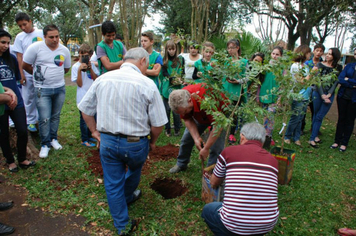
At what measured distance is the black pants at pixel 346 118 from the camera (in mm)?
5039

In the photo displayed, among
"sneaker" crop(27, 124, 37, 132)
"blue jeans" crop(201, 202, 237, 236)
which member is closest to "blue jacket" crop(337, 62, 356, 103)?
"blue jeans" crop(201, 202, 237, 236)

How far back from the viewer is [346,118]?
517cm

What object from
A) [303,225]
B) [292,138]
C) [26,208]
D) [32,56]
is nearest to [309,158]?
[292,138]

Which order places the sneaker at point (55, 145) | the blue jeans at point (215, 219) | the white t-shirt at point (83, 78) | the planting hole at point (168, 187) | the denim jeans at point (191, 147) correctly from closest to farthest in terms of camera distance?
the blue jeans at point (215, 219)
the denim jeans at point (191, 147)
the planting hole at point (168, 187)
the sneaker at point (55, 145)
the white t-shirt at point (83, 78)

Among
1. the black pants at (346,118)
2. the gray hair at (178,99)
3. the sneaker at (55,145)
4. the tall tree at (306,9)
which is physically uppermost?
the tall tree at (306,9)

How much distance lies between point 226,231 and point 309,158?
3403 millimetres

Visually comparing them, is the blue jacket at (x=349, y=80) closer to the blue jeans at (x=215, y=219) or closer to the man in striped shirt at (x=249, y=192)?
the man in striped shirt at (x=249, y=192)

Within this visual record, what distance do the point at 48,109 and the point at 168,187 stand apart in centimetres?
239

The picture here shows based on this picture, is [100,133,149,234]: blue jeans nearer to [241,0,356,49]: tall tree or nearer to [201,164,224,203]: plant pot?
[201,164,224,203]: plant pot

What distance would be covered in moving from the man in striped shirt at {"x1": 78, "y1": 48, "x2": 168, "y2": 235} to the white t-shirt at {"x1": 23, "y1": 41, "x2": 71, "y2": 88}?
6.60 feet

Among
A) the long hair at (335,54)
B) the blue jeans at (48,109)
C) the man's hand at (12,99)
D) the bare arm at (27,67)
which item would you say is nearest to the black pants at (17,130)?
the man's hand at (12,99)

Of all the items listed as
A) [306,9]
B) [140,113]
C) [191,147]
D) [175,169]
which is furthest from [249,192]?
[306,9]

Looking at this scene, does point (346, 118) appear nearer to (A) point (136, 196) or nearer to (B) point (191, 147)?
(B) point (191, 147)

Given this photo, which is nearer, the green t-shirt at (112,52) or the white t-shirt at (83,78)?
the green t-shirt at (112,52)
